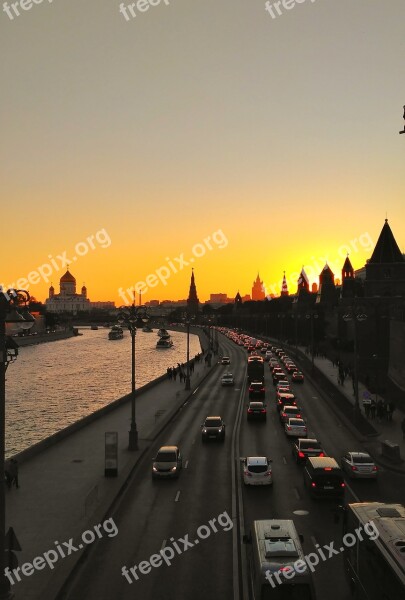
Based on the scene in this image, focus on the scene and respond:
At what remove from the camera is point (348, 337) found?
84312mm

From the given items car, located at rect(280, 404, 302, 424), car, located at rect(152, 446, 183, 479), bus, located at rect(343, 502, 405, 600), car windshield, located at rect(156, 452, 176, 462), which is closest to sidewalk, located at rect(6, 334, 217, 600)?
car, located at rect(152, 446, 183, 479)

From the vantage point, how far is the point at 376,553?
11164 millimetres

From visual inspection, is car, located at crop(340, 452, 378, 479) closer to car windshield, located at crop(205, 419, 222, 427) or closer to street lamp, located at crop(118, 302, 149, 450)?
car windshield, located at crop(205, 419, 222, 427)

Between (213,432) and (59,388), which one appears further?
(59,388)

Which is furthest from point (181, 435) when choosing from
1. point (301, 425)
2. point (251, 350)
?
point (251, 350)

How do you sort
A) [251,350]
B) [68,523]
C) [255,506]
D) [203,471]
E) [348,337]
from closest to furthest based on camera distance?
[68,523], [255,506], [203,471], [348,337], [251,350]

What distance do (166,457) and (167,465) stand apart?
397 millimetres

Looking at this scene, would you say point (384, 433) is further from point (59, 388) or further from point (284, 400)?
point (59, 388)

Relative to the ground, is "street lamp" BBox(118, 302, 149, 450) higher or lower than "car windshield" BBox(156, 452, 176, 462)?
higher

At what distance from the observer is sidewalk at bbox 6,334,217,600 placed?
15.0 metres

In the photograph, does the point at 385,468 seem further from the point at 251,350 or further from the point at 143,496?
the point at 251,350

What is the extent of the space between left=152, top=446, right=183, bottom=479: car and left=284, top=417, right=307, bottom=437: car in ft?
29.3

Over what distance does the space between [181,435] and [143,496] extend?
474 inches

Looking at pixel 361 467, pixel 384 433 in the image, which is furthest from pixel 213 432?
pixel 361 467
